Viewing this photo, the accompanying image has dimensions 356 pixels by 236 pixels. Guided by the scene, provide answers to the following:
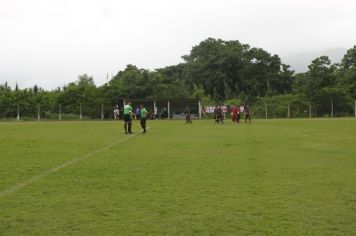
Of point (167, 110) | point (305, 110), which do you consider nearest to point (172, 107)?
point (167, 110)

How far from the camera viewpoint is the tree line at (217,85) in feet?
214

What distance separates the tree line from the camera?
65375mm

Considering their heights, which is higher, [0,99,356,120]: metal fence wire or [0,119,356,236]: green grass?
[0,99,356,120]: metal fence wire

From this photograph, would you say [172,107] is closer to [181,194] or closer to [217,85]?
[217,85]

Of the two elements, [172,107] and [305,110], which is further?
[305,110]

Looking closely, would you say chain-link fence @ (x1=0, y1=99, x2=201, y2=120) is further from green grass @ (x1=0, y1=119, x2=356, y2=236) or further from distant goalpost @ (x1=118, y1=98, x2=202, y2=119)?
green grass @ (x1=0, y1=119, x2=356, y2=236)

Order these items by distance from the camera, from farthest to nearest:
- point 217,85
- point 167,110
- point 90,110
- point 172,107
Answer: point 217,85, point 90,110, point 172,107, point 167,110

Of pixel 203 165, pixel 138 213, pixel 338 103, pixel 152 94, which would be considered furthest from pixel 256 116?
pixel 138 213

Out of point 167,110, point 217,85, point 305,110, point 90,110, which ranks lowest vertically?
point 305,110

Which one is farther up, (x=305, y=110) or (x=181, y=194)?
(x=305, y=110)

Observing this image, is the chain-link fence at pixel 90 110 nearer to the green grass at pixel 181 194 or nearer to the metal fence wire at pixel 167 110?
the metal fence wire at pixel 167 110

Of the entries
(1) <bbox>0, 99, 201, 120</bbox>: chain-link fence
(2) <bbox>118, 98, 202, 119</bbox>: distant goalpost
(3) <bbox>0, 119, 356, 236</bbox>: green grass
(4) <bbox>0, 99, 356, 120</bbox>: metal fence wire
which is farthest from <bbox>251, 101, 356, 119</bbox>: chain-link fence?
(3) <bbox>0, 119, 356, 236</bbox>: green grass

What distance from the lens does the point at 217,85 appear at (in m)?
89.1

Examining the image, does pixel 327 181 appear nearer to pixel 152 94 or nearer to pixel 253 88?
pixel 152 94
